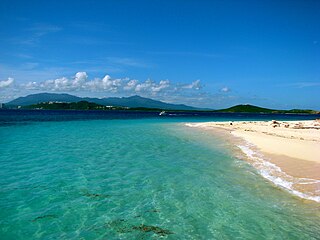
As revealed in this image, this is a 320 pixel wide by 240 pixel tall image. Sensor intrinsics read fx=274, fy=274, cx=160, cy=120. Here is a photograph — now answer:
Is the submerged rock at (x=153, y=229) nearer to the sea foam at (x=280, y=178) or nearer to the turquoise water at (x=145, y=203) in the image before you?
the turquoise water at (x=145, y=203)

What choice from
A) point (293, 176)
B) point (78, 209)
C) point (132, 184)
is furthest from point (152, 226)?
point (293, 176)

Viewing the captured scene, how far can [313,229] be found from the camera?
29.4 ft

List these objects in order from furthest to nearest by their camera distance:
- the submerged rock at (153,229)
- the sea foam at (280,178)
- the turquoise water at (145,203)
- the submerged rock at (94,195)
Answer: the sea foam at (280,178) < the submerged rock at (94,195) < the turquoise water at (145,203) < the submerged rock at (153,229)

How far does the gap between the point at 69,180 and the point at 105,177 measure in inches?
75.0

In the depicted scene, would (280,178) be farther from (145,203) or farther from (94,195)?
(94,195)

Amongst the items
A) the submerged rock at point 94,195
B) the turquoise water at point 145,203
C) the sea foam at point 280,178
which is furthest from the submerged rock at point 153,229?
the sea foam at point 280,178

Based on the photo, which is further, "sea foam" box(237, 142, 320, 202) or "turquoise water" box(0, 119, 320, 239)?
"sea foam" box(237, 142, 320, 202)

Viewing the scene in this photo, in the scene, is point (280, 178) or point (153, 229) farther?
point (280, 178)

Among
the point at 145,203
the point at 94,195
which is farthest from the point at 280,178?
the point at 94,195

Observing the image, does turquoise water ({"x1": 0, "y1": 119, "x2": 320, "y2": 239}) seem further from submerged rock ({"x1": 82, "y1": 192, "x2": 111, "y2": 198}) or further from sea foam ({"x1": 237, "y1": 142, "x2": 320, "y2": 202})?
sea foam ({"x1": 237, "y1": 142, "x2": 320, "y2": 202})

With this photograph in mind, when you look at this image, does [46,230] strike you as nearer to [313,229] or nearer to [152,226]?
[152,226]

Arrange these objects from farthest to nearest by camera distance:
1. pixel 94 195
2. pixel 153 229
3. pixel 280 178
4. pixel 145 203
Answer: pixel 280 178 < pixel 94 195 < pixel 145 203 < pixel 153 229

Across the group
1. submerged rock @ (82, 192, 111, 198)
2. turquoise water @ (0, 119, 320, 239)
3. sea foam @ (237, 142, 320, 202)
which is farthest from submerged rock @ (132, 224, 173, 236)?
sea foam @ (237, 142, 320, 202)

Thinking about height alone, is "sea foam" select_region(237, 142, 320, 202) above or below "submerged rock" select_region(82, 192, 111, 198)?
above
